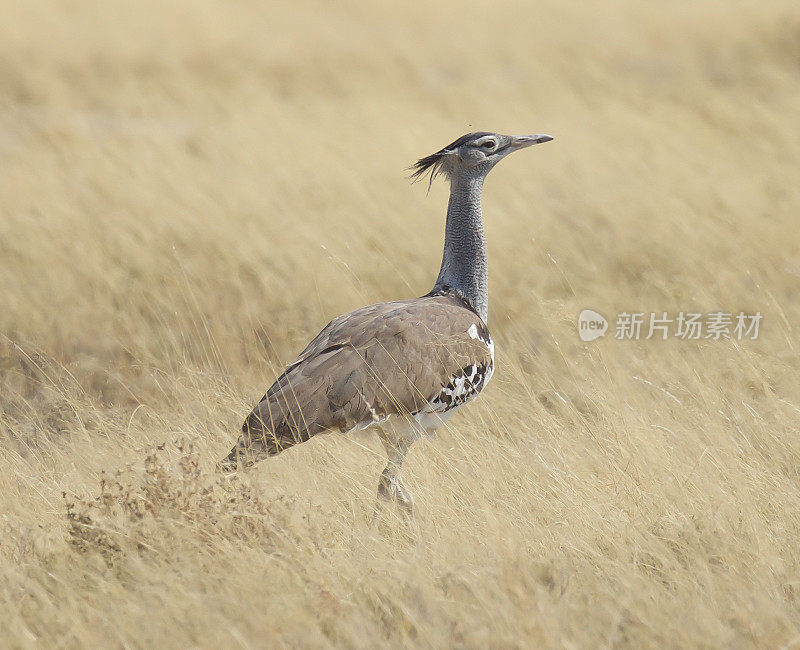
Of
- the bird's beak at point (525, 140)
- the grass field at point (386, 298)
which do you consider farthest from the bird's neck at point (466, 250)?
the grass field at point (386, 298)

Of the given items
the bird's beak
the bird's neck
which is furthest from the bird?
the bird's beak

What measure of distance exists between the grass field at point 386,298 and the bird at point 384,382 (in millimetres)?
189

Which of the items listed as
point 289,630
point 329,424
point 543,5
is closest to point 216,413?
point 329,424

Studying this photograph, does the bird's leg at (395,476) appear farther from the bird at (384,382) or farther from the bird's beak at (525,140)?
the bird's beak at (525,140)

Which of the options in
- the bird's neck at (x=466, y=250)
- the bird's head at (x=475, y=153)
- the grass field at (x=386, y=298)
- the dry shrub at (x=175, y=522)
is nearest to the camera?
the grass field at (x=386, y=298)

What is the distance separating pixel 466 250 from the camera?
478cm

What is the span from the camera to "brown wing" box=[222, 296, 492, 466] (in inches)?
153

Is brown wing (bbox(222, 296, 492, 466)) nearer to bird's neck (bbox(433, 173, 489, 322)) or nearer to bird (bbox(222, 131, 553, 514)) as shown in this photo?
bird (bbox(222, 131, 553, 514))

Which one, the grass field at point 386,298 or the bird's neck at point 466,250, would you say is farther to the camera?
the bird's neck at point 466,250

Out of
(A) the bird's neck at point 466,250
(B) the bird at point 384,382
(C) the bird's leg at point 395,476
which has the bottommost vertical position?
(C) the bird's leg at point 395,476

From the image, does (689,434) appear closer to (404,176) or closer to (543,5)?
(404,176)

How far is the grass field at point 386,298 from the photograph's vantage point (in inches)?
128

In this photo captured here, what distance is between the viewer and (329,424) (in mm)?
3912

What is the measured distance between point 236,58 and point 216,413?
873 cm
